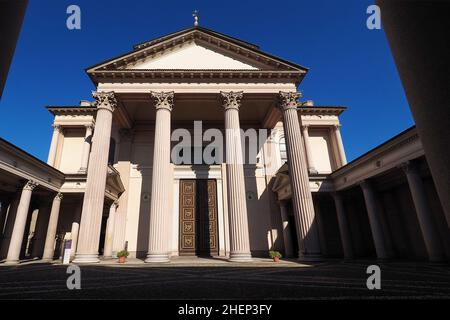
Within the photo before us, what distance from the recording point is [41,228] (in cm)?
1875

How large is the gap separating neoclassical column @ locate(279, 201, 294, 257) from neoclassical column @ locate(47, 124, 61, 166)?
64.7 feet

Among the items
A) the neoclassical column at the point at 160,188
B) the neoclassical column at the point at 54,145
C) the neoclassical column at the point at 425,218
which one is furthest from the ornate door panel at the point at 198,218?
the neoclassical column at the point at 425,218

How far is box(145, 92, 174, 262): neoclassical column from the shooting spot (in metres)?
12.9

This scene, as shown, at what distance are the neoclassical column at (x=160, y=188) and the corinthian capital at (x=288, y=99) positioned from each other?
7248 mm

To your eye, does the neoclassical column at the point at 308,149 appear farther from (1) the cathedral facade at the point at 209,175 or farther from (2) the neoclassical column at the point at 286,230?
(2) the neoclassical column at the point at 286,230

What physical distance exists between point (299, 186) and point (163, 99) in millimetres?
10074

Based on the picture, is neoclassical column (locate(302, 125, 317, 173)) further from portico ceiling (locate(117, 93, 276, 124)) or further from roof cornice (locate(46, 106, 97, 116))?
roof cornice (locate(46, 106, 97, 116))

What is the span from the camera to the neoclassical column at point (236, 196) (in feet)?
42.7

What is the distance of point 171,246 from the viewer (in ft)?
60.8

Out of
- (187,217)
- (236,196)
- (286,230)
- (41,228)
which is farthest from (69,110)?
(286,230)

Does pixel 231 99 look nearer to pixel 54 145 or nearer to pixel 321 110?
pixel 321 110

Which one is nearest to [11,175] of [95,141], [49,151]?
[95,141]

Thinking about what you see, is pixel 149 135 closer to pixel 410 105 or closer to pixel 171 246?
pixel 171 246
